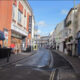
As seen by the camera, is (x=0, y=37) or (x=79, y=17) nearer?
(x=0, y=37)

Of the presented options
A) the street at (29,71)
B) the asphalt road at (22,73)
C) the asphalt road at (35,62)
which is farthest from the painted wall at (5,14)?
the asphalt road at (22,73)

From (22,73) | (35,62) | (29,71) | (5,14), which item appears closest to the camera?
(22,73)

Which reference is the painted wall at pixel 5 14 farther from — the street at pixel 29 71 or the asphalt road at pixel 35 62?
the street at pixel 29 71

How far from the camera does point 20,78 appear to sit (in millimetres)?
8055

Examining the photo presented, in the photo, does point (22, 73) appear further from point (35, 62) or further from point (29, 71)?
point (35, 62)

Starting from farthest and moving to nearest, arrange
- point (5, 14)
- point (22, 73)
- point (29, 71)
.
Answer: point (5, 14) → point (29, 71) → point (22, 73)

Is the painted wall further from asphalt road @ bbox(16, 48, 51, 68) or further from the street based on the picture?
the street

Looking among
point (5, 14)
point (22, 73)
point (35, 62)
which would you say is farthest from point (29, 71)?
point (5, 14)

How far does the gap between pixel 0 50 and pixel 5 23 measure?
7408 millimetres

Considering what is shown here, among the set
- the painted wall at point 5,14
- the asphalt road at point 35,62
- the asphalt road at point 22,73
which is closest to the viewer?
the asphalt road at point 22,73

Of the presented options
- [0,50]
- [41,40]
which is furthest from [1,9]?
[41,40]

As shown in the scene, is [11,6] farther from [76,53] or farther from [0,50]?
[76,53]

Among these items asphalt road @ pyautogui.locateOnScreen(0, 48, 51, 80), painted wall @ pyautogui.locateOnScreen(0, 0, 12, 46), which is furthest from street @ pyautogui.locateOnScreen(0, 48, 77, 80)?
painted wall @ pyautogui.locateOnScreen(0, 0, 12, 46)

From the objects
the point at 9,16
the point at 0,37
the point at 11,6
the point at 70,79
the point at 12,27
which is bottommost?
the point at 70,79
